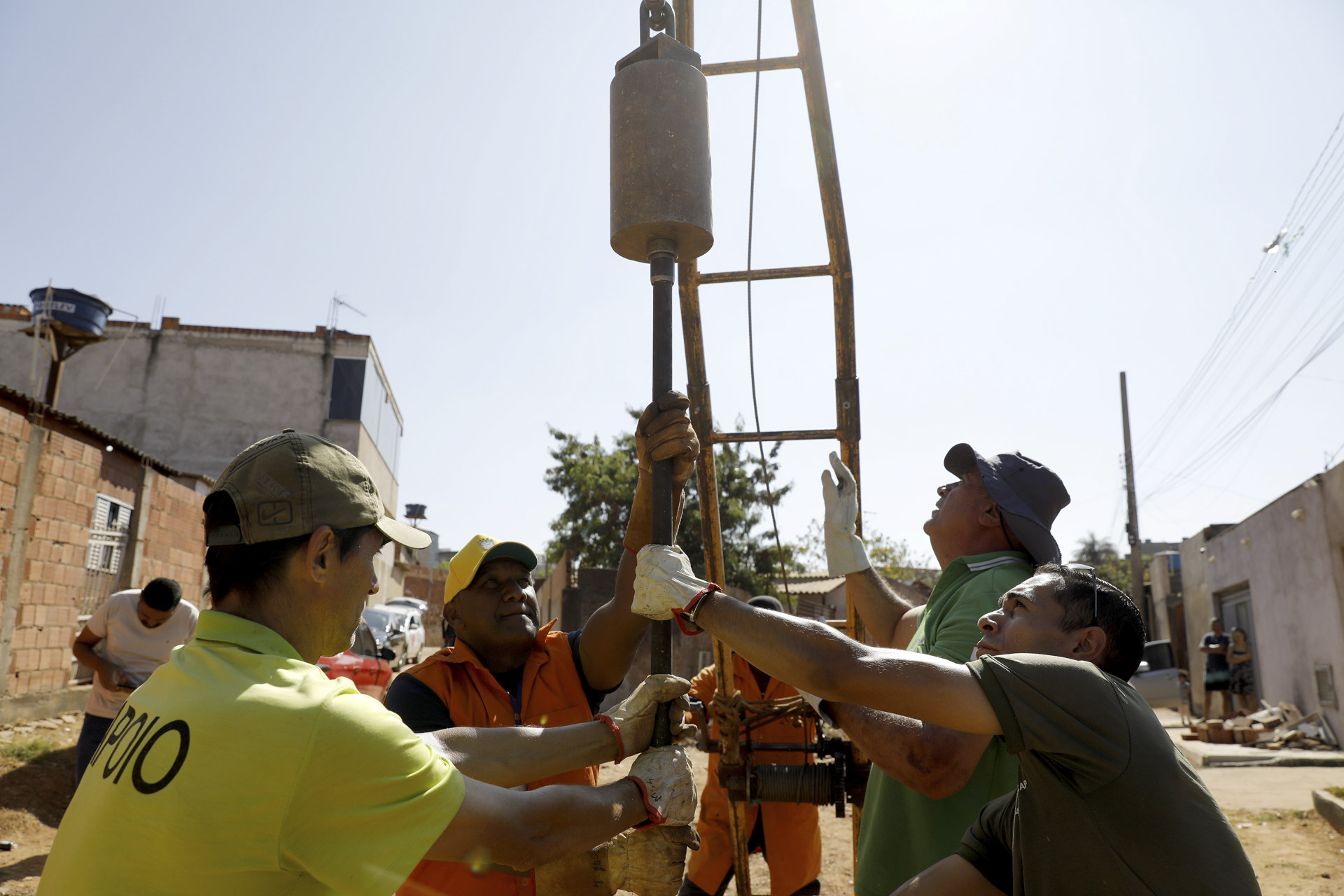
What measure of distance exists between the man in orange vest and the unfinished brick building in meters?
7.70

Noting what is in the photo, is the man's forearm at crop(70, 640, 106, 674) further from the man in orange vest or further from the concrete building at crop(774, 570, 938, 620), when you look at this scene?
the concrete building at crop(774, 570, 938, 620)

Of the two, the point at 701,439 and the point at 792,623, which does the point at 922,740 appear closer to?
the point at 792,623

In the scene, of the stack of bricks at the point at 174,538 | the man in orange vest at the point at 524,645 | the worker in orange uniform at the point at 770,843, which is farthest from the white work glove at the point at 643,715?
the stack of bricks at the point at 174,538

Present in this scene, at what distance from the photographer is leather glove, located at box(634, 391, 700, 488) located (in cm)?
242

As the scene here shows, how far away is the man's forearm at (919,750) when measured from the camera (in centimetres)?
203

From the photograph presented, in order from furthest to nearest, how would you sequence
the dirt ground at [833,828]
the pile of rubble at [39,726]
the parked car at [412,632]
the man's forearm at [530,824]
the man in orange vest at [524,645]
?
1. the parked car at [412,632]
2. the pile of rubble at [39,726]
3. the dirt ground at [833,828]
4. the man in orange vest at [524,645]
5. the man's forearm at [530,824]

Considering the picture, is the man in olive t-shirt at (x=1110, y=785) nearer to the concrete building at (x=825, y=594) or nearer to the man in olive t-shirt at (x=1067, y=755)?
the man in olive t-shirt at (x=1067, y=755)

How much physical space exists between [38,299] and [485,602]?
477 inches

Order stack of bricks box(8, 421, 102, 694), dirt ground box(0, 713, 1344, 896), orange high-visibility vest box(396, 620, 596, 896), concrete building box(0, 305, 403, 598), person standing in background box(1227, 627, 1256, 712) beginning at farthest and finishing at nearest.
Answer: concrete building box(0, 305, 403, 598)
person standing in background box(1227, 627, 1256, 712)
stack of bricks box(8, 421, 102, 694)
dirt ground box(0, 713, 1344, 896)
orange high-visibility vest box(396, 620, 596, 896)

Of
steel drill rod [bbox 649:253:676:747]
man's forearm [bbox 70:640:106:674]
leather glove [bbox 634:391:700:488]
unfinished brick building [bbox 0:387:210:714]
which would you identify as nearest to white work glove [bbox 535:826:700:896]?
steel drill rod [bbox 649:253:676:747]

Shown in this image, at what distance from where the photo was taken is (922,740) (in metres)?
2.02

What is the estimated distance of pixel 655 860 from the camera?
2.07 meters

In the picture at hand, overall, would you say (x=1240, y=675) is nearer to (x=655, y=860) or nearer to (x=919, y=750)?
(x=919, y=750)

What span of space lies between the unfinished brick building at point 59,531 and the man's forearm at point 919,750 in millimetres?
9088
